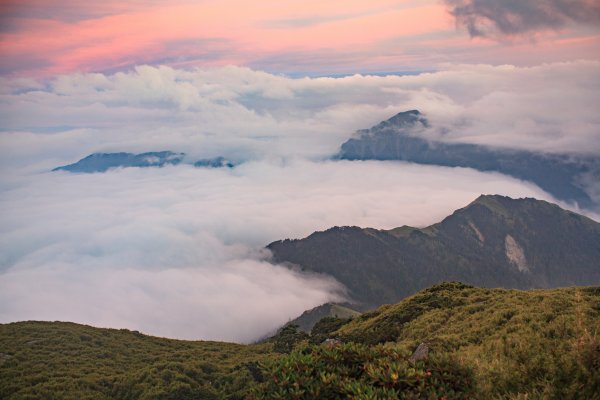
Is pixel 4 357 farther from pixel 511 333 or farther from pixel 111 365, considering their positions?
pixel 511 333

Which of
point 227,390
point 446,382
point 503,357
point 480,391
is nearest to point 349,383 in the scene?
point 446,382

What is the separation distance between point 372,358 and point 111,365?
46381mm

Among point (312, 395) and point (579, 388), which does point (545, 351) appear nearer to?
point (579, 388)

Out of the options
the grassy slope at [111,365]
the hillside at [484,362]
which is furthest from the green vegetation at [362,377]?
the grassy slope at [111,365]

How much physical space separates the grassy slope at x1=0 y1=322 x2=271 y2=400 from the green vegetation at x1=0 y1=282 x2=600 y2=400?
14 cm

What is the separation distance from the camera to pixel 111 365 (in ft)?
172

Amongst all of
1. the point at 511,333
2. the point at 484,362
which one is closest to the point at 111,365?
the point at 511,333

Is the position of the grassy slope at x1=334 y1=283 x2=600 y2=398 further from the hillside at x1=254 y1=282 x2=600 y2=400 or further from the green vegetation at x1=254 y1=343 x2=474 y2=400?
the green vegetation at x1=254 y1=343 x2=474 y2=400

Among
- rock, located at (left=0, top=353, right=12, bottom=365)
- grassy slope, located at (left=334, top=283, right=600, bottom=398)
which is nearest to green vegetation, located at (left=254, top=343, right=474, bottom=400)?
grassy slope, located at (left=334, top=283, right=600, bottom=398)

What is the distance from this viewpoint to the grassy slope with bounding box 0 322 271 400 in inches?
1622

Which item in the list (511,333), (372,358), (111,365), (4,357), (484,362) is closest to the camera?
(372,358)

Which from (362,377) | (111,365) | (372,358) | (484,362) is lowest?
(111,365)

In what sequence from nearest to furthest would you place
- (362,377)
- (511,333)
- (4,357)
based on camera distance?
(362,377) < (511,333) < (4,357)

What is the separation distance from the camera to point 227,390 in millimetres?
41438
